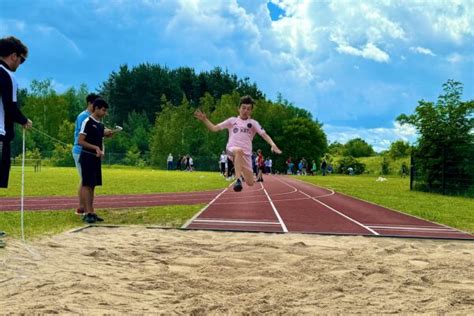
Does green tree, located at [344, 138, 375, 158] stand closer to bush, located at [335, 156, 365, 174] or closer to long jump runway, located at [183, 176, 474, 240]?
bush, located at [335, 156, 365, 174]

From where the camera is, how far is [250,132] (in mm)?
7324

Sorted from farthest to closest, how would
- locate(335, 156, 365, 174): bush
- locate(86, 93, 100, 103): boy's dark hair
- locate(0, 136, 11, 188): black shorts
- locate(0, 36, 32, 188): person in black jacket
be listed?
1. locate(335, 156, 365, 174): bush
2. locate(86, 93, 100, 103): boy's dark hair
3. locate(0, 136, 11, 188): black shorts
4. locate(0, 36, 32, 188): person in black jacket

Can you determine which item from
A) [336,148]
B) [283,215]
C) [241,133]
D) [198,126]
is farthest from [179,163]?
[241,133]

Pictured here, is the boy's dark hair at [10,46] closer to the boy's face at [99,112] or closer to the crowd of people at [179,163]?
the boy's face at [99,112]

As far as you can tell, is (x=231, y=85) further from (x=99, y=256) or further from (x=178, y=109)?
(x=99, y=256)

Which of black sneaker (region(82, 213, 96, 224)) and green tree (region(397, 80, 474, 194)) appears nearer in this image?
black sneaker (region(82, 213, 96, 224))

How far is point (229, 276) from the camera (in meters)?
4.25

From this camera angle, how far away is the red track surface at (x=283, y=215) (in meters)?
7.64

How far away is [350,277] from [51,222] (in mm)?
4990

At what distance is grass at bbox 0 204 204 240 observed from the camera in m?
6.48

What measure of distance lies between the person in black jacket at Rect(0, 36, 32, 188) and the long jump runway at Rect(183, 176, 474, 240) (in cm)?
295

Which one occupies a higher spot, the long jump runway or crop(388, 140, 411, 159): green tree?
crop(388, 140, 411, 159): green tree

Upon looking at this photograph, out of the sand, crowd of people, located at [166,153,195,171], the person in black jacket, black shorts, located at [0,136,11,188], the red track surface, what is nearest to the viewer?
the sand

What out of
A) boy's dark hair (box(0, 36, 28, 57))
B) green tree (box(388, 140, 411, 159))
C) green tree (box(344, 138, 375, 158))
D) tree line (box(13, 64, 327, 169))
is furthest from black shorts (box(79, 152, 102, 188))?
green tree (box(344, 138, 375, 158))
